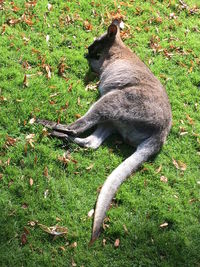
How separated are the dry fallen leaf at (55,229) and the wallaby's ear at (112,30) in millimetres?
3848

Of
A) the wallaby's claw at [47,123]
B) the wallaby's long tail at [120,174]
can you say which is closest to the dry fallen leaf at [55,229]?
the wallaby's long tail at [120,174]

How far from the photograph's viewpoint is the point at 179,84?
299 inches

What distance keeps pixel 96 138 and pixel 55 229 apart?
1.63 metres

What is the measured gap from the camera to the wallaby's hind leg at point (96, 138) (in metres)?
5.81

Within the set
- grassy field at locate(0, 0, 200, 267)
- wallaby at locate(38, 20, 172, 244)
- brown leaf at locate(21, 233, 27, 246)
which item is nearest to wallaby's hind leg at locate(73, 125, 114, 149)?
wallaby at locate(38, 20, 172, 244)

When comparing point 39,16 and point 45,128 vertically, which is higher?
point 39,16

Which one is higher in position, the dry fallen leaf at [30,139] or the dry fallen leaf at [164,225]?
the dry fallen leaf at [30,139]

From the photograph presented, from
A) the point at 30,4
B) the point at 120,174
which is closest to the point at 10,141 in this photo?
the point at 120,174

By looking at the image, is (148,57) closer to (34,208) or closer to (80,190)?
(80,190)

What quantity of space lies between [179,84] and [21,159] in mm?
3721

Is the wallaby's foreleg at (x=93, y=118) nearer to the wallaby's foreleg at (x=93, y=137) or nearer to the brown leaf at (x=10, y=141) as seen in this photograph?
the wallaby's foreleg at (x=93, y=137)

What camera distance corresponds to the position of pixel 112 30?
7105mm

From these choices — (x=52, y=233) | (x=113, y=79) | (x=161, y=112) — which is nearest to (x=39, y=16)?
(x=113, y=79)

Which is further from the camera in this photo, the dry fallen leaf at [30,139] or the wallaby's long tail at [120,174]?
the dry fallen leaf at [30,139]
